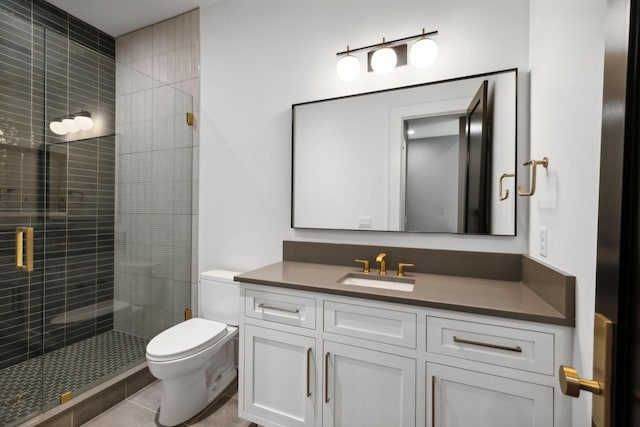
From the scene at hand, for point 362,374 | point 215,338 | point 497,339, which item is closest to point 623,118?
point 497,339

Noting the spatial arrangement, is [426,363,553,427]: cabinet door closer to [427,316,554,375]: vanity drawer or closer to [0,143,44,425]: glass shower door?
[427,316,554,375]: vanity drawer

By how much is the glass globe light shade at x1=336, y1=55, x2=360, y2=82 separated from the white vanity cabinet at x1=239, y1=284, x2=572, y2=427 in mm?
1274

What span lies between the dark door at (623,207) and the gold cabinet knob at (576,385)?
0.03 metres

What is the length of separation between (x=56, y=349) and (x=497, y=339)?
7.86 feet

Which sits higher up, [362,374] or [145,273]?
[145,273]

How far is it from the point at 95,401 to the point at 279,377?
1169 mm

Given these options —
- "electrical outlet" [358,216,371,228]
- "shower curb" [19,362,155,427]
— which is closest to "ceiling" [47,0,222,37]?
"electrical outlet" [358,216,371,228]

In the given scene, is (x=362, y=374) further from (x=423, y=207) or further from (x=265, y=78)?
(x=265, y=78)

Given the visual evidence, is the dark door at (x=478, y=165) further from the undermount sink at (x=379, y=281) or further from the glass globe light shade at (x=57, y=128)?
the glass globe light shade at (x=57, y=128)

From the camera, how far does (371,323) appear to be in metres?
1.34

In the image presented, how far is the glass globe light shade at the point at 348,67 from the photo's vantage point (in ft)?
6.04

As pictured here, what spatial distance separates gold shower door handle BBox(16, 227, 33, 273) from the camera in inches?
65.2

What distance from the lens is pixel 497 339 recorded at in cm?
114

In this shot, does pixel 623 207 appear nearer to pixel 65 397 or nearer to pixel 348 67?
pixel 348 67
